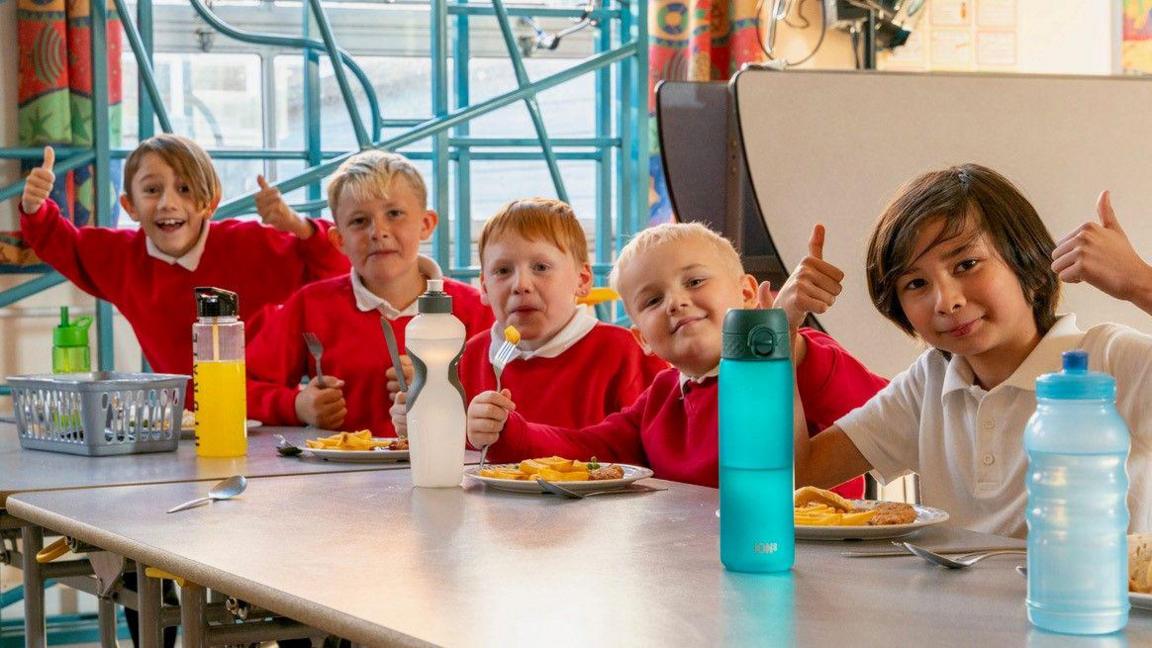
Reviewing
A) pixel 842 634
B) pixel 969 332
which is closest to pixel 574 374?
pixel 969 332

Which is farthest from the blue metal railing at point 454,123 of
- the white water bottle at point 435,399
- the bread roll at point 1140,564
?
the bread roll at point 1140,564

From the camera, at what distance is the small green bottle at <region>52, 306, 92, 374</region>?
270cm

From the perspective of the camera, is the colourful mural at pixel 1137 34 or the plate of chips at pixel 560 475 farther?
the colourful mural at pixel 1137 34

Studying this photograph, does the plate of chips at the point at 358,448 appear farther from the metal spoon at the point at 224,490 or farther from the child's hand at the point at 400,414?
the metal spoon at the point at 224,490

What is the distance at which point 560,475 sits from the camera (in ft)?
5.17

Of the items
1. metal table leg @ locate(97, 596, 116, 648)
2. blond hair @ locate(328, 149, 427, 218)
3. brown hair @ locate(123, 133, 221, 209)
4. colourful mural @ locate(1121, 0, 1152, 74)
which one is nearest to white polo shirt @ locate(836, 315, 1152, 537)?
metal table leg @ locate(97, 596, 116, 648)

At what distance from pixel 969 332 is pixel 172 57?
2.76m

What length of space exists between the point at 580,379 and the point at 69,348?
103cm

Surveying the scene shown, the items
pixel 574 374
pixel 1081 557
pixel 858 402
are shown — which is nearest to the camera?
pixel 1081 557

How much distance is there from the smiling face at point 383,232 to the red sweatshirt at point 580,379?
0.36 meters

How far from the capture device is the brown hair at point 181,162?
2.94 m

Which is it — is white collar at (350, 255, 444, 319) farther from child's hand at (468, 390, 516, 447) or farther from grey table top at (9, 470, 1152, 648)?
grey table top at (9, 470, 1152, 648)

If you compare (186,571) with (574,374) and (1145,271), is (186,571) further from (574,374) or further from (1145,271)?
(574,374)

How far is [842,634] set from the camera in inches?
34.1
